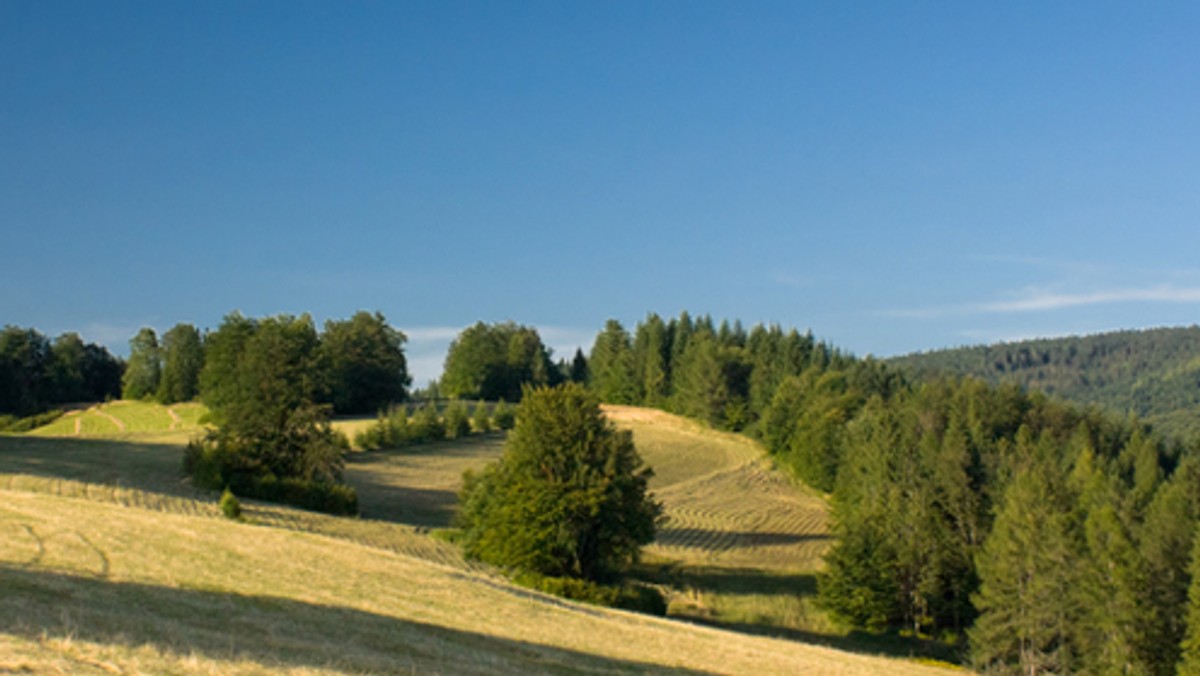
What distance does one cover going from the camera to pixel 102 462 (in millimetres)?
58219

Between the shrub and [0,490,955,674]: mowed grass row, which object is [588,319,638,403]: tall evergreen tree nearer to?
the shrub

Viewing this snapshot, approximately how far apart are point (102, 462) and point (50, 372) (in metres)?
78.7

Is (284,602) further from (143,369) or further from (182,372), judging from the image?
(143,369)

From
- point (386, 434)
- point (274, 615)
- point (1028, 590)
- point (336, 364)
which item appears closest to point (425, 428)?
point (386, 434)

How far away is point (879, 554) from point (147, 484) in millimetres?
44866

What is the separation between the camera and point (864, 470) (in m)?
81.7

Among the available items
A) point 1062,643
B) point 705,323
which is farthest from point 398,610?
point 705,323

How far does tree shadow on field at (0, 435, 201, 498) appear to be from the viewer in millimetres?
47125

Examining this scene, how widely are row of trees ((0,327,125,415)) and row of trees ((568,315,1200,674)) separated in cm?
9137

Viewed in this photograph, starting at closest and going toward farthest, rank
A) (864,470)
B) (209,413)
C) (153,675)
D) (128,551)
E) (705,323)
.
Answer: (153,675)
(128,551)
(864,470)
(209,413)
(705,323)

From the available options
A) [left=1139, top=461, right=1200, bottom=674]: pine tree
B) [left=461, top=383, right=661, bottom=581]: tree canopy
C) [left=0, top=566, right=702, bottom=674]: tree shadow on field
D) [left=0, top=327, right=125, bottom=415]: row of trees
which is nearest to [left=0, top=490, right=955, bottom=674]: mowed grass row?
[left=0, top=566, right=702, bottom=674]: tree shadow on field

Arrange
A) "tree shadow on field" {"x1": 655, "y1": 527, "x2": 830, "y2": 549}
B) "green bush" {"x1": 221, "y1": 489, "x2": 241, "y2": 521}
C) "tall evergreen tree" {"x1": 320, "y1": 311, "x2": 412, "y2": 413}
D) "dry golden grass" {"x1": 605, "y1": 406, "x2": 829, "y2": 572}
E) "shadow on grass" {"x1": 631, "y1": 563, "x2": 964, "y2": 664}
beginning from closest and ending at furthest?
"green bush" {"x1": 221, "y1": 489, "x2": 241, "y2": 521}, "shadow on grass" {"x1": 631, "y1": 563, "x2": 964, "y2": 664}, "dry golden grass" {"x1": 605, "y1": 406, "x2": 829, "y2": 572}, "tree shadow on field" {"x1": 655, "y1": 527, "x2": 830, "y2": 549}, "tall evergreen tree" {"x1": 320, "y1": 311, "x2": 412, "y2": 413}

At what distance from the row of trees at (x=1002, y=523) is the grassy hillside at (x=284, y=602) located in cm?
863

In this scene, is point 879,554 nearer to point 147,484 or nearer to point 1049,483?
point 1049,483
